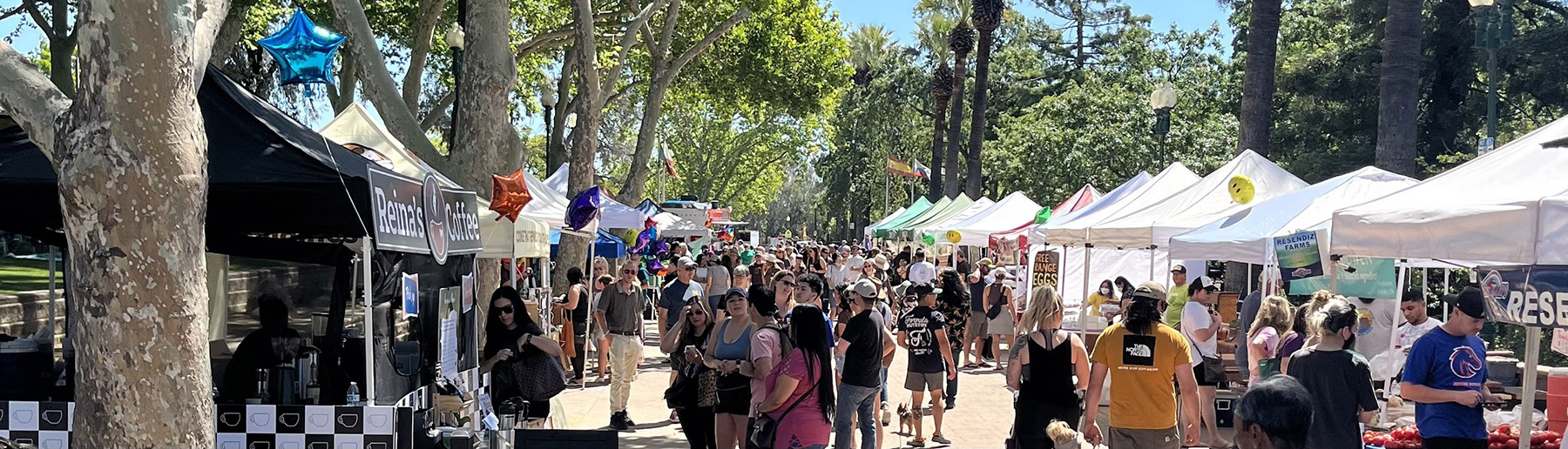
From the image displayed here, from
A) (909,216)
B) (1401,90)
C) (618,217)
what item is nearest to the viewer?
(1401,90)

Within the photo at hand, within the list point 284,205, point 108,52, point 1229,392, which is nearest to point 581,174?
point 1229,392

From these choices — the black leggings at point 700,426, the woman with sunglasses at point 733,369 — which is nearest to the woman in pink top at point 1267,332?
the woman with sunglasses at point 733,369

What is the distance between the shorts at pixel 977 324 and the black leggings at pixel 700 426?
→ 32.9 feet

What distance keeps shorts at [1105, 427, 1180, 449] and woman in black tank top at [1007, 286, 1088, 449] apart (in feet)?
1.87

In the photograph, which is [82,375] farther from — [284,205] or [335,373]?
[335,373]

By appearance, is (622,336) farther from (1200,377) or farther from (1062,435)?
(1062,435)

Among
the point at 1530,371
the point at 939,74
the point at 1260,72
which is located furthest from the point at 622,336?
the point at 939,74

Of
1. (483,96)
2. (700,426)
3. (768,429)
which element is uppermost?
(483,96)

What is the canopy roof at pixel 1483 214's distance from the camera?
583 centimetres

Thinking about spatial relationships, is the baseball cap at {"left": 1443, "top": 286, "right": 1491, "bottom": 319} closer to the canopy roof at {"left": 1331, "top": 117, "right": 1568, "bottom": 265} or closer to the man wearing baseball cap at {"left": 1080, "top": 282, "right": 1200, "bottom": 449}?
the canopy roof at {"left": 1331, "top": 117, "right": 1568, "bottom": 265}

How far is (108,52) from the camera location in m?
5.32

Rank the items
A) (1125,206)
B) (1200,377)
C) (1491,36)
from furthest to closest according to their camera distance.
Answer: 1. (1491,36)
2. (1125,206)
3. (1200,377)

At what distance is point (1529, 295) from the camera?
630 centimetres

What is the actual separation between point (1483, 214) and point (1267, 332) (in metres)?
4.01
